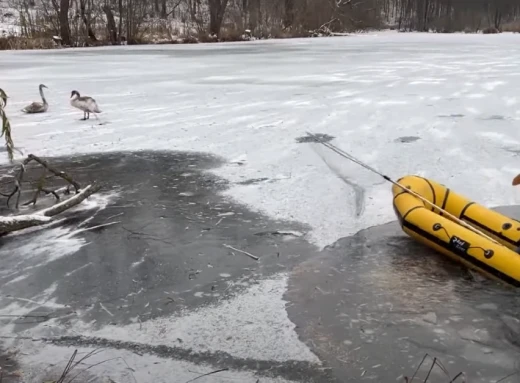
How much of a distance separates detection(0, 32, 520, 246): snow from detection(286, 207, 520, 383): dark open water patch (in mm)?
523

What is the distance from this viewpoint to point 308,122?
23.4 feet

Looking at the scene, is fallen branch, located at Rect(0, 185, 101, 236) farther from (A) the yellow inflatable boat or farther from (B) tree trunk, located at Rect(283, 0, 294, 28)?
(B) tree trunk, located at Rect(283, 0, 294, 28)

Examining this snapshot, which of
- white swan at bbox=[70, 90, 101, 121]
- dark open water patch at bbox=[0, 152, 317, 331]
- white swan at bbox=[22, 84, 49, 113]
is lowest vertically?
dark open water patch at bbox=[0, 152, 317, 331]

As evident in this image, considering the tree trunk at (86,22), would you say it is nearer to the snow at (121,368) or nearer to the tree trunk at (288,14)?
the tree trunk at (288,14)

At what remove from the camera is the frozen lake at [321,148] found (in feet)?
9.39

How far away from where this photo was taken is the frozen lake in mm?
2861

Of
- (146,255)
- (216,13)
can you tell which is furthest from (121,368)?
(216,13)

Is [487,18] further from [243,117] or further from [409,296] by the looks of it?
[409,296]

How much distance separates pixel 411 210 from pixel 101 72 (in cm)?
991

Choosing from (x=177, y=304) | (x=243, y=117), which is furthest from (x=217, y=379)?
(x=243, y=117)

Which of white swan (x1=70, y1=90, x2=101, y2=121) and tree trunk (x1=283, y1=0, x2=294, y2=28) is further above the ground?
tree trunk (x1=283, y1=0, x2=294, y2=28)

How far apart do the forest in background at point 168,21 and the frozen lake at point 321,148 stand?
8.26 m

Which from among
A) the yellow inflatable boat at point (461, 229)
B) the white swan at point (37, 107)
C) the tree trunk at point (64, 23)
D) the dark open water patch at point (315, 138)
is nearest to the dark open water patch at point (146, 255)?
the yellow inflatable boat at point (461, 229)

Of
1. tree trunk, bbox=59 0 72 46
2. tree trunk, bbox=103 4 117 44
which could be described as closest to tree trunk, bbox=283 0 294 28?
tree trunk, bbox=103 4 117 44
